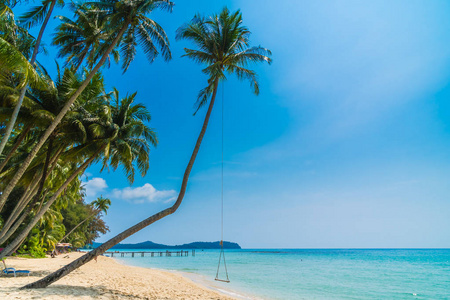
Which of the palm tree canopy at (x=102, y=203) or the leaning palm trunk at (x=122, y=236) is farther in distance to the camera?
the palm tree canopy at (x=102, y=203)

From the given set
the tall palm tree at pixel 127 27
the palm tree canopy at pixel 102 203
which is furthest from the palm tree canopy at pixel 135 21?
the palm tree canopy at pixel 102 203

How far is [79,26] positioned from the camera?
42.8ft

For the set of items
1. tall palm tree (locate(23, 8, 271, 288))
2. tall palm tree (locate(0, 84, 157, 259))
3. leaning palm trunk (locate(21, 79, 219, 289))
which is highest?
tall palm tree (locate(23, 8, 271, 288))

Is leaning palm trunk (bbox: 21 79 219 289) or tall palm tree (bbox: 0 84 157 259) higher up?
tall palm tree (bbox: 0 84 157 259)

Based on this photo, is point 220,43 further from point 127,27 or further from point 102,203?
point 102,203

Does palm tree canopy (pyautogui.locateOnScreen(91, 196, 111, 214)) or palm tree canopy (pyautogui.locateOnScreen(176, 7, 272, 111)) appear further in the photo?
palm tree canopy (pyautogui.locateOnScreen(91, 196, 111, 214))

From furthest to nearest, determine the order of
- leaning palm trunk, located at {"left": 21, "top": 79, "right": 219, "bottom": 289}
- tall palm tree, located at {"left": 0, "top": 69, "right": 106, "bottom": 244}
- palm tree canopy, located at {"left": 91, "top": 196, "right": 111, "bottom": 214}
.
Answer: palm tree canopy, located at {"left": 91, "top": 196, "right": 111, "bottom": 214}, tall palm tree, located at {"left": 0, "top": 69, "right": 106, "bottom": 244}, leaning palm trunk, located at {"left": 21, "top": 79, "right": 219, "bottom": 289}

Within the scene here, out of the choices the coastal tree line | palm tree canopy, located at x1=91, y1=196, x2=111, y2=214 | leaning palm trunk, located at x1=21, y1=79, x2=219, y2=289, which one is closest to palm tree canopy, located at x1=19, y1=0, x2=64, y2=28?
the coastal tree line

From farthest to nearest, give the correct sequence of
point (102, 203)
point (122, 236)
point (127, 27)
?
1. point (102, 203)
2. point (127, 27)
3. point (122, 236)

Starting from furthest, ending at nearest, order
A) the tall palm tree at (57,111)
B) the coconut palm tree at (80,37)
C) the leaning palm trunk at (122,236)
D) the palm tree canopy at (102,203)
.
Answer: the palm tree canopy at (102,203)
the coconut palm tree at (80,37)
the tall palm tree at (57,111)
the leaning palm trunk at (122,236)

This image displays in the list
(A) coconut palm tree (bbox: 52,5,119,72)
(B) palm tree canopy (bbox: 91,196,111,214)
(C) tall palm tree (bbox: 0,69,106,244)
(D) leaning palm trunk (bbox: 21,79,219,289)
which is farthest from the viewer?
(B) palm tree canopy (bbox: 91,196,111,214)

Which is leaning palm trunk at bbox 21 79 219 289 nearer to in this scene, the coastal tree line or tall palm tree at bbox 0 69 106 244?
the coastal tree line


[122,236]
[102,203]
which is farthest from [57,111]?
[102,203]

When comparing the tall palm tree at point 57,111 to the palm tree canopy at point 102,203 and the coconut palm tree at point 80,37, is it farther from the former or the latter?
the palm tree canopy at point 102,203
